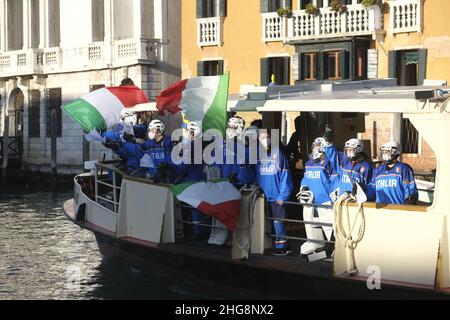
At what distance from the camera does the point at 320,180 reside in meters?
11.3

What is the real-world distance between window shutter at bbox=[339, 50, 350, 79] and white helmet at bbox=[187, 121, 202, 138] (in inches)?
699

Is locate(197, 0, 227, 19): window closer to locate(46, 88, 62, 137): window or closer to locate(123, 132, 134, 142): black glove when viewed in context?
locate(46, 88, 62, 137): window

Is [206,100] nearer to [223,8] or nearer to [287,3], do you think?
[287,3]

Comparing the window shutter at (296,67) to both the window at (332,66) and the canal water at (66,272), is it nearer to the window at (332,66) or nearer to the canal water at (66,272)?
the window at (332,66)

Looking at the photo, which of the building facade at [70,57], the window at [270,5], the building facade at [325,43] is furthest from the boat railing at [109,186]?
the building facade at [70,57]

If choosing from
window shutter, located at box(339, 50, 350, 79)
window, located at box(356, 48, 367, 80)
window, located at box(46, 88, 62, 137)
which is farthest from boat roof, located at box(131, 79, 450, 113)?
window, located at box(46, 88, 62, 137)

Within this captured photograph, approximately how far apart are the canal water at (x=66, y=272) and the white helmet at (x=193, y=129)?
1607 mm

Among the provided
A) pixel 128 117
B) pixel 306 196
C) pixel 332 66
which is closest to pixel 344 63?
pixel 332 66

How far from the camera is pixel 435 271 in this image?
9.73 meters

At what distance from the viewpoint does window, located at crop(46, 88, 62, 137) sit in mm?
40375

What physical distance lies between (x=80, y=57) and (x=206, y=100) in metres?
27.5

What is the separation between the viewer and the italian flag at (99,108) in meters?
15.4
